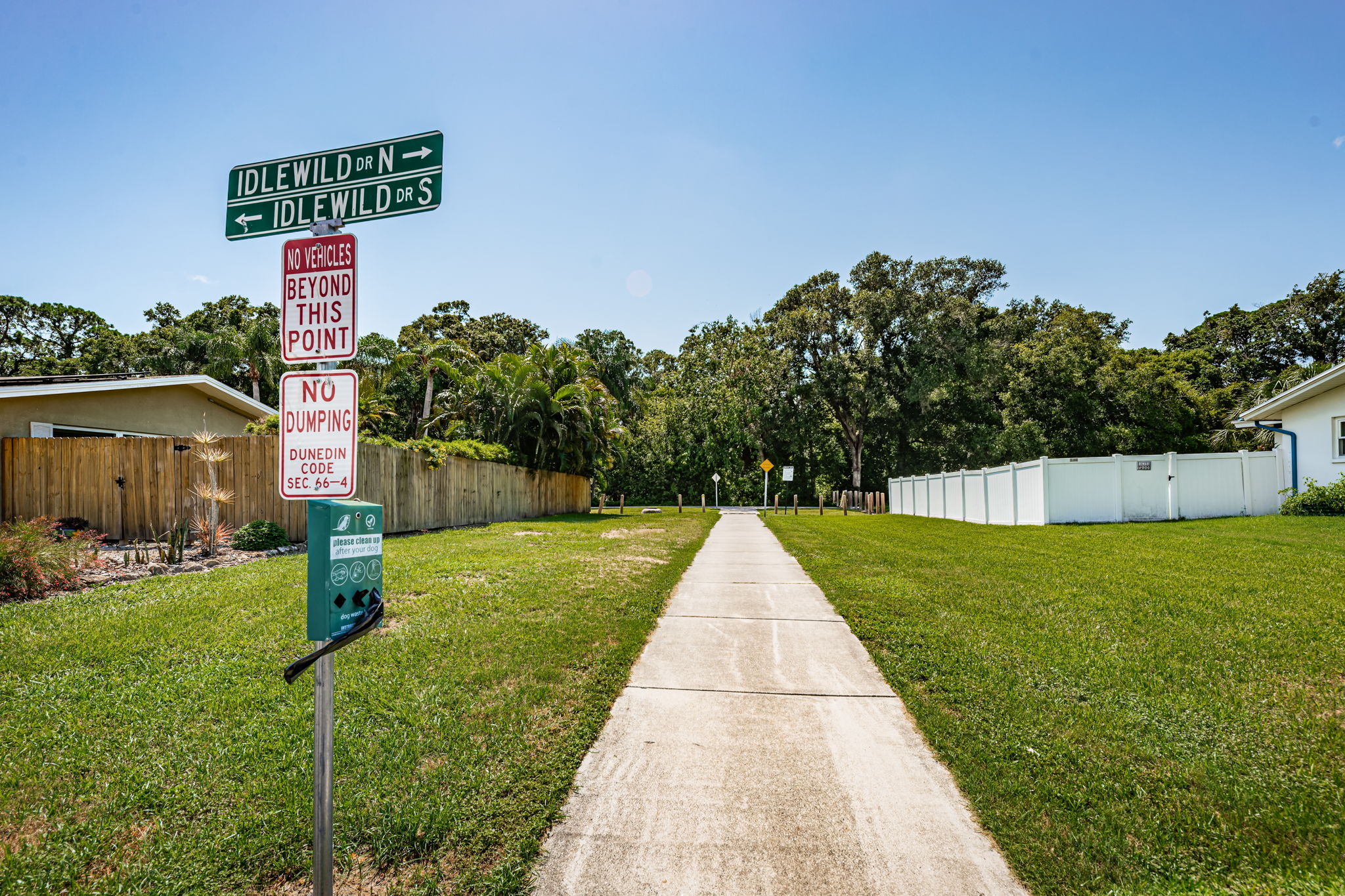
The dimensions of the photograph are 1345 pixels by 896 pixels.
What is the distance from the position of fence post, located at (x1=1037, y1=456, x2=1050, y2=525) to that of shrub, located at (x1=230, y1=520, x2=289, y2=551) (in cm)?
1652

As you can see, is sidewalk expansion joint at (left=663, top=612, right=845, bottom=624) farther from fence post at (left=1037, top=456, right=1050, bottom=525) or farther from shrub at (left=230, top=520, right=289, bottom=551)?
fence post at (left=1037, top=456, right=1050, bottom=525)

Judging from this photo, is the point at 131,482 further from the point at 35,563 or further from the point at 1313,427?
the point at 1313,427

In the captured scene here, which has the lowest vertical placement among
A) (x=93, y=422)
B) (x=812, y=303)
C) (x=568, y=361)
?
(x=93, y=422)

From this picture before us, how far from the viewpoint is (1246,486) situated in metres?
16.8

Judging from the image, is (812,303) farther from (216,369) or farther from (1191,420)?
(216,369)

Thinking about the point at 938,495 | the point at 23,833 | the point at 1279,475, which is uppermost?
the point at 1279,475

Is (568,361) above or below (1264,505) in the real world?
above

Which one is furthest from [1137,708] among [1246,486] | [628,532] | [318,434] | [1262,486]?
[1262,486]

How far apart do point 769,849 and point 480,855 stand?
1205mm

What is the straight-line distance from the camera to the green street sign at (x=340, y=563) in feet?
6.95

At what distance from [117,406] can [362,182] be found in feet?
52.9

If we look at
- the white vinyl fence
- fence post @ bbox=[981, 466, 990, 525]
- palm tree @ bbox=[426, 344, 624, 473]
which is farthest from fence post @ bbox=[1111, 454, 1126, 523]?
palm tree @ bbox=[426, 344, 624, 473]

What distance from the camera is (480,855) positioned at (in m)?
2.77

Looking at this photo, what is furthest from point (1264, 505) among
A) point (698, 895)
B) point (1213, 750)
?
point (698, 895)
